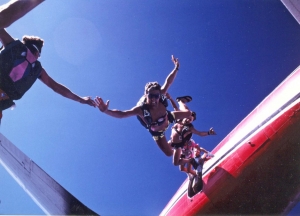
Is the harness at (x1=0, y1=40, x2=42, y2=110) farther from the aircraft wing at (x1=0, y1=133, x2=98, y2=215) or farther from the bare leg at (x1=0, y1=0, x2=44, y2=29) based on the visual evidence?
the bare leg at (x1=0, y1=0, x2=44, y2=29)

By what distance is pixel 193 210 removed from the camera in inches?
135

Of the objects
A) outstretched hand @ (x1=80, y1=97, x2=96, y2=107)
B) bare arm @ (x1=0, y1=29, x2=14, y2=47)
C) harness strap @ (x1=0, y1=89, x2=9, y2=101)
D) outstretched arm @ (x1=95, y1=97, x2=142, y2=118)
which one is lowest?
outstretched arm @ (x1=95, y1=97, x2=142, y2=118)

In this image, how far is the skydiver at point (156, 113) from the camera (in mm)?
3279

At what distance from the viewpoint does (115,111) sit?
307cm

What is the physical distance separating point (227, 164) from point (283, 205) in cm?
97

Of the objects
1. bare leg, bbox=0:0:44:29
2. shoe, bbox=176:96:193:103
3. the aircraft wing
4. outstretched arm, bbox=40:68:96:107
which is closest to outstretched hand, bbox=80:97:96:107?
outstretched arm, bbox=40:68:96:107

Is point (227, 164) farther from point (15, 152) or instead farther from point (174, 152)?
point (15, 152)

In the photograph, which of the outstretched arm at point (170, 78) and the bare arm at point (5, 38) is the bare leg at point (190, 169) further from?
the bare arm at point (5, 38)

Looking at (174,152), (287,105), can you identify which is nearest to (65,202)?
(174,152)

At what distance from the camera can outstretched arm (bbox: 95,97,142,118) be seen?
279 cm

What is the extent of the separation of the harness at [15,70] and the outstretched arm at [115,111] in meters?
0.93

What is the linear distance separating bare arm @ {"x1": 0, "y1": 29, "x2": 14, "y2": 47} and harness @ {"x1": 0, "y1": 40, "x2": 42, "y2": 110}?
51 millimetres

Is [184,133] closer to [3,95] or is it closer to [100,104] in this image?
[100,104]

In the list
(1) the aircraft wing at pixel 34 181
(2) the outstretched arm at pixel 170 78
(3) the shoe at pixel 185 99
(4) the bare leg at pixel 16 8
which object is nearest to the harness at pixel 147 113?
(2) the outstretched arm at pixel 170 78
